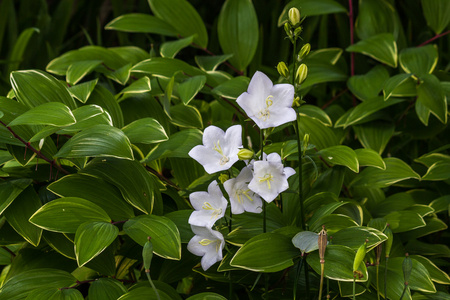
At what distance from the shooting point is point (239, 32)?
1439 millimetres

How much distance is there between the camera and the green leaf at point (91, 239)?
0.76m

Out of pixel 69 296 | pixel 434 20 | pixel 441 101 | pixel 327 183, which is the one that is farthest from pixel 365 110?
pixel 69 296

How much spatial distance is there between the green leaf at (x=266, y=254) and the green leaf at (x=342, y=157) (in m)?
0.22

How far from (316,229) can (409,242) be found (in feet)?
1.11

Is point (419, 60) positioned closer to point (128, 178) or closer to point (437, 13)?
point (437, 13)

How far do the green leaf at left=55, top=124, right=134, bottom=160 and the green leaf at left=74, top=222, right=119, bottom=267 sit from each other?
112 millimetres

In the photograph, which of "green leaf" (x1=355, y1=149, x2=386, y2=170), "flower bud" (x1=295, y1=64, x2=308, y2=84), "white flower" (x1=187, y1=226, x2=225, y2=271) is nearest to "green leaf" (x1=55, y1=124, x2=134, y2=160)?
"white flower" (x1=187, y1=226, x2=225, y2=271)

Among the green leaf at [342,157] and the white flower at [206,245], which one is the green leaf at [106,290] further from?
the green leaf at [342,157]

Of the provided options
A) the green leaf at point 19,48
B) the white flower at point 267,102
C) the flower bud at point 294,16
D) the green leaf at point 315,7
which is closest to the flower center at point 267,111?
the white flower at point 267,102

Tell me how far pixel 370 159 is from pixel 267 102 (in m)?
0.37

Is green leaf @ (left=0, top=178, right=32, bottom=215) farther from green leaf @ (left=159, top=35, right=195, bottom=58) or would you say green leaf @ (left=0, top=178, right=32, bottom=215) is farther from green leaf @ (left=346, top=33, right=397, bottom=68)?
green leaf @ (left=346, top=33, right=397, bottom=68)

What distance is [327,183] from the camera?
104 cm

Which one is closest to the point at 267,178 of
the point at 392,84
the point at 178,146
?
the point at 178,146

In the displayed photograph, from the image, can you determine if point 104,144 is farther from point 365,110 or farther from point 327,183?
point 365,110
